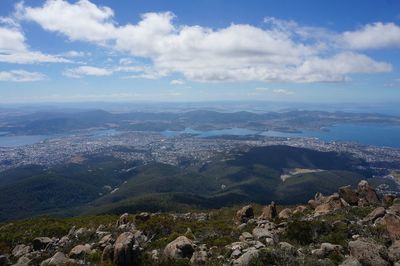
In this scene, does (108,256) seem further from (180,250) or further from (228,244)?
(228,244)

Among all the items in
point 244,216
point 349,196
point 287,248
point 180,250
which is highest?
point 287,248

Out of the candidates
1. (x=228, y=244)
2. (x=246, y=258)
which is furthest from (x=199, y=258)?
(x=228, y=244)

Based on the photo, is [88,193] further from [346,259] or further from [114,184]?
[346,259]

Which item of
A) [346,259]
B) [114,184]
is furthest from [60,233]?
[114,184]

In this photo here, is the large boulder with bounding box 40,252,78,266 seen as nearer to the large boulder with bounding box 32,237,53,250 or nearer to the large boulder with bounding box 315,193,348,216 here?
the large boulder with bounding box 32,237,53,250

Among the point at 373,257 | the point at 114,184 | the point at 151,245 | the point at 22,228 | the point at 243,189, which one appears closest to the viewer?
the point at 373,257

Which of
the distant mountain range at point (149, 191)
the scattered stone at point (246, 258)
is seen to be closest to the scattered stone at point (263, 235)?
the scattered stone at point (246, 258)
